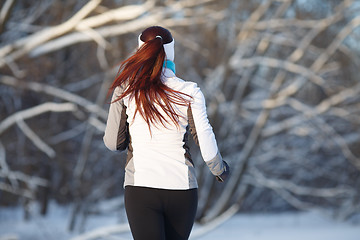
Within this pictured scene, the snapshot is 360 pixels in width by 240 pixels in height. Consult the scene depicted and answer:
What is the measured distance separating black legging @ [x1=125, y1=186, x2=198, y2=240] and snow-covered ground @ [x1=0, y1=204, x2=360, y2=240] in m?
3.64

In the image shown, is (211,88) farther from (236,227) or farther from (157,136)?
(157,136)

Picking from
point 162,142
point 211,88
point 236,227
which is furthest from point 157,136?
point 236,227

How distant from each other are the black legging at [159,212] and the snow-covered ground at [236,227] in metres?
3.64

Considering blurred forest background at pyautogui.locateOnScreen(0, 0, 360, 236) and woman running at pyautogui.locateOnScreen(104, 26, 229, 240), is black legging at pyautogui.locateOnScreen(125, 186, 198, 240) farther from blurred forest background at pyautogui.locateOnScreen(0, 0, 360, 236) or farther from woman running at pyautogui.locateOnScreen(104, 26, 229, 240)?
blurred forest background at pyautogui.locateOnScreen(0, 0, 360, 236)

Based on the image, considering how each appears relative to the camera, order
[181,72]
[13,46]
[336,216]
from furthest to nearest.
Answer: [336,216], [181,72], [13,46]

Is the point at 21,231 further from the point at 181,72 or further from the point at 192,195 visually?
the point at 192,195

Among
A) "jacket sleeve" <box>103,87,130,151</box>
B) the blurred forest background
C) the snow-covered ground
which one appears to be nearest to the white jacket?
"jacket sleeve" <box>103,87,130,151</box>

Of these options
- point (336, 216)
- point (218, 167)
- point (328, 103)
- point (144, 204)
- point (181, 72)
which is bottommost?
point (336, 216)

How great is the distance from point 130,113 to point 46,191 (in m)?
12.5

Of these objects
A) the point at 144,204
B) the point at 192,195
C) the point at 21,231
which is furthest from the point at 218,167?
the point at 21,231

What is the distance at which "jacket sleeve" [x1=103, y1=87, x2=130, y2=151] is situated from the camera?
7.18ft

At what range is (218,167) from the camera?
2264 millimetres

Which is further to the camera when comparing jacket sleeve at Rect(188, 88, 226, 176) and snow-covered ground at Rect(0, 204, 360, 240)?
snow-covered ground at Rect(0, 204, 360, 240)

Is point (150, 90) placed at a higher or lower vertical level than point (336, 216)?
higher
